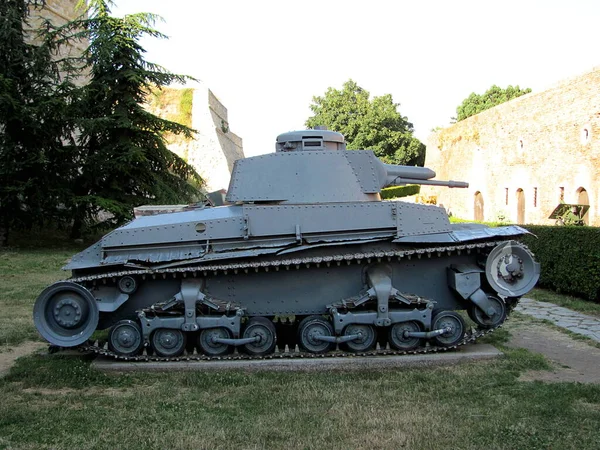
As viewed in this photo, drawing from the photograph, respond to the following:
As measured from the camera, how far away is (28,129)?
20938 millimetres

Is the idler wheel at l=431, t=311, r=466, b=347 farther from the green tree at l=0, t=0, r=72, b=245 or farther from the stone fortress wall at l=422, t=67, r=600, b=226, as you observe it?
the green tree at l=0, t=0, r=72, b=245

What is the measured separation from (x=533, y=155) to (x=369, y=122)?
95.5 ft

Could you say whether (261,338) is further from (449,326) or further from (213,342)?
(449,326)

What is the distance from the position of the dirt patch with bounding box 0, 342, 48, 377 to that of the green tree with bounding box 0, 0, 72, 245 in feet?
41.5

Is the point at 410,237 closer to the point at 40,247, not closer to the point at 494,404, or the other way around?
the point at 494,404

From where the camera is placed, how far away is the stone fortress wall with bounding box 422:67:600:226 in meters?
21.0

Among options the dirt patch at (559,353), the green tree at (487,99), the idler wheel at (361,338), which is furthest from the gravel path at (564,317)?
the green tree at (487,99)

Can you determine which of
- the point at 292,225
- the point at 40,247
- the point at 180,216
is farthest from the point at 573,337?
the point at 40,247

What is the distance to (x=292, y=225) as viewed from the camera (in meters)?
7.35

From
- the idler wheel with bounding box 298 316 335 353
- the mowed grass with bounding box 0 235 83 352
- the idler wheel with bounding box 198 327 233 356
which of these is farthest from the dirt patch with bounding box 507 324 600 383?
the mowed grass with bounding box 0 235 83 352

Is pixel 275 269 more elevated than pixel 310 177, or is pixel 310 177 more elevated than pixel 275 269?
pixel 310 177

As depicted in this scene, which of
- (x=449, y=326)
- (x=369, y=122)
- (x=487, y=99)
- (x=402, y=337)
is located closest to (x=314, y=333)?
(x=402, y=337)

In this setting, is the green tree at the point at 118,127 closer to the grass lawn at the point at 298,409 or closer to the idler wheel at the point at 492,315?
the grass lawn at the point at 298,409

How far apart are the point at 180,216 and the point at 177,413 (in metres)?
2.75
